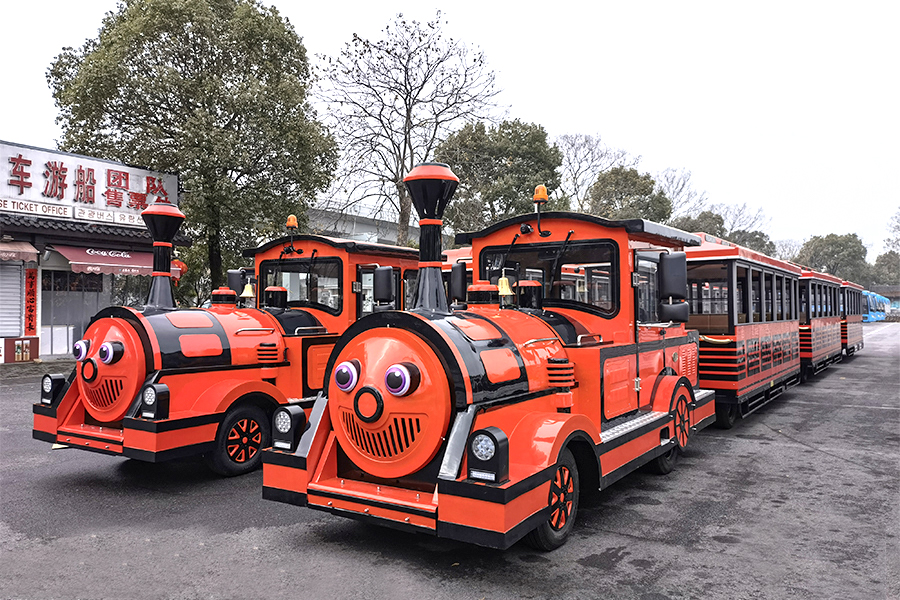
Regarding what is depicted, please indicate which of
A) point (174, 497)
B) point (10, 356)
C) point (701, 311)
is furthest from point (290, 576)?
point (10, 356)

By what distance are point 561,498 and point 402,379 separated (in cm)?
133

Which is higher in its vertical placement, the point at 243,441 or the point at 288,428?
the point at 288,428

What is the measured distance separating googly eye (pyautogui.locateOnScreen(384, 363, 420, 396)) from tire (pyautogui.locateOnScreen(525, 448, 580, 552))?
1.02m

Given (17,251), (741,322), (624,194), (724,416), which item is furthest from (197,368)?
(624,194)

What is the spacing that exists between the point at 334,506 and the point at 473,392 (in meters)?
1.15

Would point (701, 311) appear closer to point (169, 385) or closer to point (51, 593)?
point (169, 385)

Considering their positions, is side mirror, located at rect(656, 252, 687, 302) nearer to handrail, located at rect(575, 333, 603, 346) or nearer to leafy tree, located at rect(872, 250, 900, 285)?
handrail, located at rect(575, 333, 603, 346)

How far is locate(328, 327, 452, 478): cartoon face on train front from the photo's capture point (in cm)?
375

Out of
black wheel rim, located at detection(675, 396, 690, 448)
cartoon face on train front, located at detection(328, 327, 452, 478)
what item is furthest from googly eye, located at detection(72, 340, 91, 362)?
black wheel rim, located at detection(675, 396, 690, 448)

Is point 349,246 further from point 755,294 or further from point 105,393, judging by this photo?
point 755,294

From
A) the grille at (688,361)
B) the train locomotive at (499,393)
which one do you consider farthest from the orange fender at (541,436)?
the grille at (688,361)

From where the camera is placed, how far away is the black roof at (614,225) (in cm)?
514

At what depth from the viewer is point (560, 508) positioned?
4.07 meters

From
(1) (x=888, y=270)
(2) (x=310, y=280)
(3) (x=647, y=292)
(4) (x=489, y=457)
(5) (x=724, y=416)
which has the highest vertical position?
(1) (x=888, y=270)
